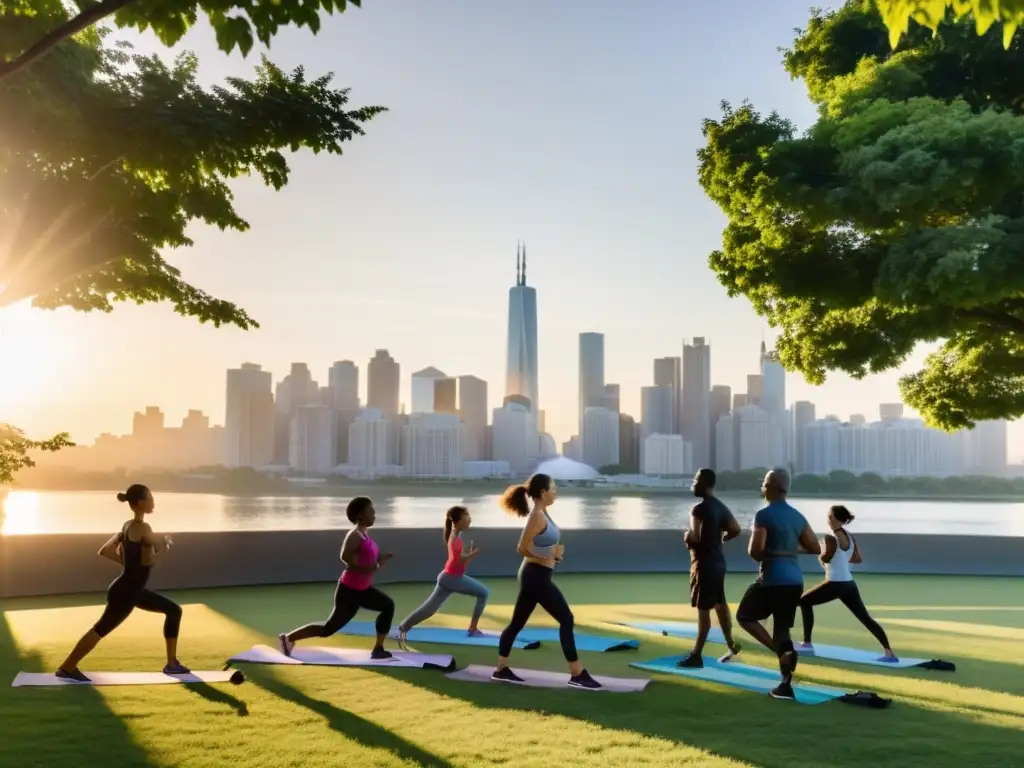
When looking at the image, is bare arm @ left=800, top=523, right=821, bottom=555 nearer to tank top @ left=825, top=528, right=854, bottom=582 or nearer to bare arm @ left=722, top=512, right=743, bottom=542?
bare arm @ left=722, top=512, right=743, bottom=542

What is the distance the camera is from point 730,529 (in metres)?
8.54

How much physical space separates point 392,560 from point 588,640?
8.25 m

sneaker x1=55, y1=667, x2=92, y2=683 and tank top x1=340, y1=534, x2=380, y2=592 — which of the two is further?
tank top x1=340, y1=534, x2=380, y2=592

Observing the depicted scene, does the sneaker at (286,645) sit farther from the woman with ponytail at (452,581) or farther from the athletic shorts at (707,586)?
the athletic shorts at (707,586)

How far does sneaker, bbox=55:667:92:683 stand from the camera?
767cm

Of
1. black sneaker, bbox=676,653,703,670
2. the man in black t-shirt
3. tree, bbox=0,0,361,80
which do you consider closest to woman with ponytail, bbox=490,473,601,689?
black sneaker, bbox=676,653,703,670

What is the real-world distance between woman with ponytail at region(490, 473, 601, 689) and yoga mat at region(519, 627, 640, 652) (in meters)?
2.03

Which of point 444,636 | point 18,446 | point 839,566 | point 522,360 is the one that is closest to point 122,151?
point 18,446

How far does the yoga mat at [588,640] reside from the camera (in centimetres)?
973

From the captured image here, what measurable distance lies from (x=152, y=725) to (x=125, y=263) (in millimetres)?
9700

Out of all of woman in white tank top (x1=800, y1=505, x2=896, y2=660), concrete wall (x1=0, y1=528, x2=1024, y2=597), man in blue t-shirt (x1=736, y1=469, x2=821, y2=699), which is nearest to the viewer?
man in blue t-shirt (x1=736, y1=469, x2=821, y2=699)

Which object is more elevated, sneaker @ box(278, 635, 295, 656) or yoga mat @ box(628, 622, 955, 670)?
sneaker @ box(278, 635, 295, 656)

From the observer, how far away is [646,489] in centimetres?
9862

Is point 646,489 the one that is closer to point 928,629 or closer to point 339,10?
point 928,629
